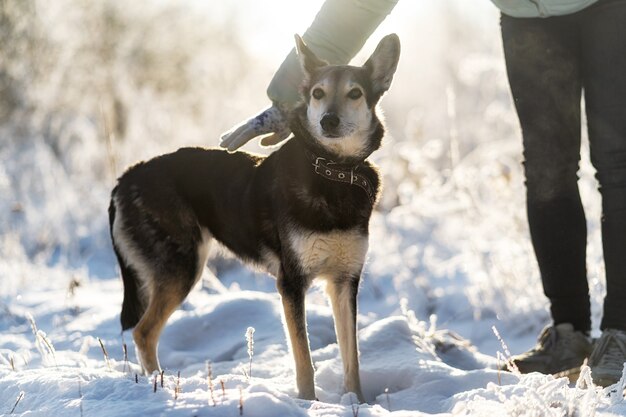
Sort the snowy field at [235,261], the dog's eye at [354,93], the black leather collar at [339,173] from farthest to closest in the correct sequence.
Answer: the dog's eye at [354,93], the black leather collar at [339,173], the snowy field at [235,261]

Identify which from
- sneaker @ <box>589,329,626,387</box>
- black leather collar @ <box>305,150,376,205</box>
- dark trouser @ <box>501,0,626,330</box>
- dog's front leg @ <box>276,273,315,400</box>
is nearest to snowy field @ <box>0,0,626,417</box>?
dog's front leg @ <box>276,273,315,400</box>

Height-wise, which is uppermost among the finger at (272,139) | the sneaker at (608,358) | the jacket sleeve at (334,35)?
the jacket sleeve at (334,35)

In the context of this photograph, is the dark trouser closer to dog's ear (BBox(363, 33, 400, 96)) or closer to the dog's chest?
dog's ear (BBox(363, 33, 400, 96))

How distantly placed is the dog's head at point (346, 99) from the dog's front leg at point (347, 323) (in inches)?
21.9

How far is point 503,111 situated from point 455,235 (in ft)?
4.23

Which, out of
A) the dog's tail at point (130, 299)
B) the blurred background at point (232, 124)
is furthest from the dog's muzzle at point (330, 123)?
the dog's tail at point (130, 299)

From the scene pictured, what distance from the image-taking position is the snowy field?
236 cm

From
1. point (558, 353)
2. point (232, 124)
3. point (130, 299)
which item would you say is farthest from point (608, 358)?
point (232, 124)

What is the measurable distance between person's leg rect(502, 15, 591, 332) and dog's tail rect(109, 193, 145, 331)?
1949 millimetres

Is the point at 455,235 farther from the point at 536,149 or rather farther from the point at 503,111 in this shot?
the point at 536,149

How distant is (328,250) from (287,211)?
0.78ft

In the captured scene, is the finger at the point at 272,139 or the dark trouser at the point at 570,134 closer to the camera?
the dark trouser at the point at 570,134

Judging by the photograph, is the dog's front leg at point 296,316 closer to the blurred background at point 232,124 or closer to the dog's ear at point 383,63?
the dog's ear at point 383,63

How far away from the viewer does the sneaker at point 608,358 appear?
295 cm
